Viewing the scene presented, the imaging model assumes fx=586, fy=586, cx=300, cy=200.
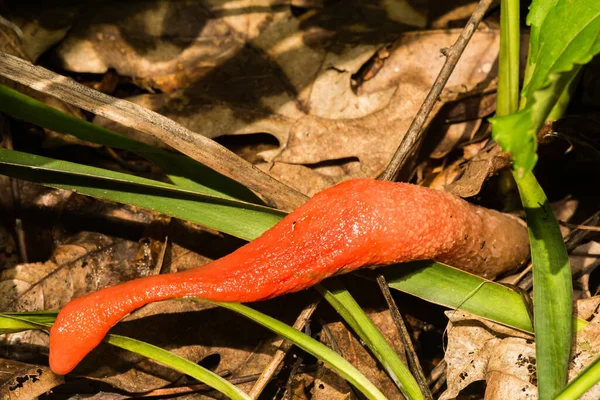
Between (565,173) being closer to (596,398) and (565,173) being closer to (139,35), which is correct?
(596,398)

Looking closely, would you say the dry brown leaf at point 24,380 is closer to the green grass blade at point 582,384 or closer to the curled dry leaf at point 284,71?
the curled dry leaf at point 284,71

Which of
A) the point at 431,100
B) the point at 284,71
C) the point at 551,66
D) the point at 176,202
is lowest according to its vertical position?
the point at 176,202

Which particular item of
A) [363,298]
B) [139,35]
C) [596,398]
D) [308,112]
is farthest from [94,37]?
[596,398]

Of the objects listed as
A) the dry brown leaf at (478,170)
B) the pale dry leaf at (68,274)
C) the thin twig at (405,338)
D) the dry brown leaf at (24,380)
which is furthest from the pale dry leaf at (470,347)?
the dry brown leaf at (24,380)

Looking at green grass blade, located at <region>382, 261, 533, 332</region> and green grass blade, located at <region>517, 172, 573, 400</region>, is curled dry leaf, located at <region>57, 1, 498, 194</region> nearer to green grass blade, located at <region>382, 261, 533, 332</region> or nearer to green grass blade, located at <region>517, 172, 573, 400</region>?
green grass blade, located at <region>382, 261, 533, 332</region>

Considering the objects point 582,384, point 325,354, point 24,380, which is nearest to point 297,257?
point 325,354

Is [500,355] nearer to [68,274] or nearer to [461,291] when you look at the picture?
[461,291]

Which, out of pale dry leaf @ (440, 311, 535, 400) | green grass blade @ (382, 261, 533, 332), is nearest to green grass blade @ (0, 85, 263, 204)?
green grass blade @ (382, 261, 533, 332)

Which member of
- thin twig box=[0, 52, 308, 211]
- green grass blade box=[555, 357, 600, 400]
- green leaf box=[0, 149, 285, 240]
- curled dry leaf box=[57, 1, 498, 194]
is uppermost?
curled dry leaf box=[57, 1, 498, 194]
